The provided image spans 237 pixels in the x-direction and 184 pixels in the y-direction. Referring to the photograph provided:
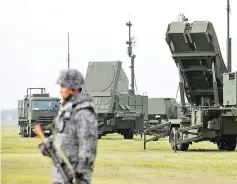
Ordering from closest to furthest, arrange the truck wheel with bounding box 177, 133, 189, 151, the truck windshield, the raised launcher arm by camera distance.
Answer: the raised launcher arm → the truck wheel with bounding box 177, 133, 189, 151 → the truck windshield

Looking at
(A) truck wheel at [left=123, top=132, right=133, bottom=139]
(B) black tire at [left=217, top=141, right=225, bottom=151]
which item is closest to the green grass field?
(B) black tire at [left=217, top=141, right=225, bottom=151]

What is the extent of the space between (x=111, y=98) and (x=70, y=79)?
37.2 meters

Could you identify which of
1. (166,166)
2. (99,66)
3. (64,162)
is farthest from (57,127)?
(99,66)

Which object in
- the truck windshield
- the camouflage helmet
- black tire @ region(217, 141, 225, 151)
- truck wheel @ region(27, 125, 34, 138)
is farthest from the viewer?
truck wheel @ region(27, 125, 34, 138)

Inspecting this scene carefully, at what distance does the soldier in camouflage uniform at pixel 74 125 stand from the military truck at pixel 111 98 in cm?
3657

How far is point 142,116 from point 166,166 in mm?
25053

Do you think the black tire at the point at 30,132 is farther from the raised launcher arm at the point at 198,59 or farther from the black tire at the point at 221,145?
the raised launcher arm at the point at 198,59

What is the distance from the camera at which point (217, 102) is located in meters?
28.8

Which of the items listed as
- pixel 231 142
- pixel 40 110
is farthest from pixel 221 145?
pixel 40 110

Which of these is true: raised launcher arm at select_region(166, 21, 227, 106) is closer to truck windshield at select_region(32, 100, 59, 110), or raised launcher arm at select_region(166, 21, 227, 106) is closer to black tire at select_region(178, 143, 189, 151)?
black tire at select_region(178, 143, 189, 151)

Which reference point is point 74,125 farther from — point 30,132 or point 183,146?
point 30,132

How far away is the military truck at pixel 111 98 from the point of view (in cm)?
4425

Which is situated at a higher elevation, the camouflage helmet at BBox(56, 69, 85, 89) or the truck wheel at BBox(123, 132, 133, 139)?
the camouflage helmet at BBox(56, 69, 85, 89)

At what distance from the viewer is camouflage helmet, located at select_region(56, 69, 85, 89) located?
727 centimetres
